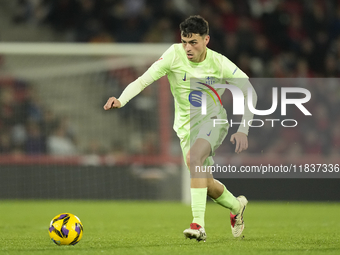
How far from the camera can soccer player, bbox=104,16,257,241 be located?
16.7ft

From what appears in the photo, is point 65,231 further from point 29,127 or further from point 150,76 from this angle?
point 29,127

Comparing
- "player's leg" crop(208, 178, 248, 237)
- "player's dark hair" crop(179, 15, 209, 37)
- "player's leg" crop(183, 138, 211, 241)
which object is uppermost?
"player's dark hair" crop(179, 15, 209, 37)

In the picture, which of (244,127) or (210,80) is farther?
(210,80)

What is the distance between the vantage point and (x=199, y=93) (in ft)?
17.8

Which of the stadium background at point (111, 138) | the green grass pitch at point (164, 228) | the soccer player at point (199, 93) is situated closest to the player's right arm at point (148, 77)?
the soccer player at point (199, 93)

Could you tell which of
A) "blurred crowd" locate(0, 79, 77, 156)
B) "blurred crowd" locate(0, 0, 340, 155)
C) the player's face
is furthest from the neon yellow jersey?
"blurred crowd" locate(0, 0, 340, 155)

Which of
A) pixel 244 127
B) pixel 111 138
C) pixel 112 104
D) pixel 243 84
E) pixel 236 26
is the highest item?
pixel 236 26

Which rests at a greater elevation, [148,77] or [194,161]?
[148,77]

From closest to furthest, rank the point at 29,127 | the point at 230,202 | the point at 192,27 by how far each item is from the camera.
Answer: the point at 192,27
the point at 230,202
the point at 29,127

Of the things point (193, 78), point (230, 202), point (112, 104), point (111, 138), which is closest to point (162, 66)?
point (193, 78)

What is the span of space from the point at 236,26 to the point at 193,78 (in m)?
9.38

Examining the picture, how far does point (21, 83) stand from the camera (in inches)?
451

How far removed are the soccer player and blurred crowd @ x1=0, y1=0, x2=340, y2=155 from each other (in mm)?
7963

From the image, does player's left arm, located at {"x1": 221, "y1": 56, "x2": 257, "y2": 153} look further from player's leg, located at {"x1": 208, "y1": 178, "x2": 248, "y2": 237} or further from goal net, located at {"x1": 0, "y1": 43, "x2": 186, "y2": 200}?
goal net, located at {"x1": 0, "y1": 43, "x2": 186, "y2": 200}
